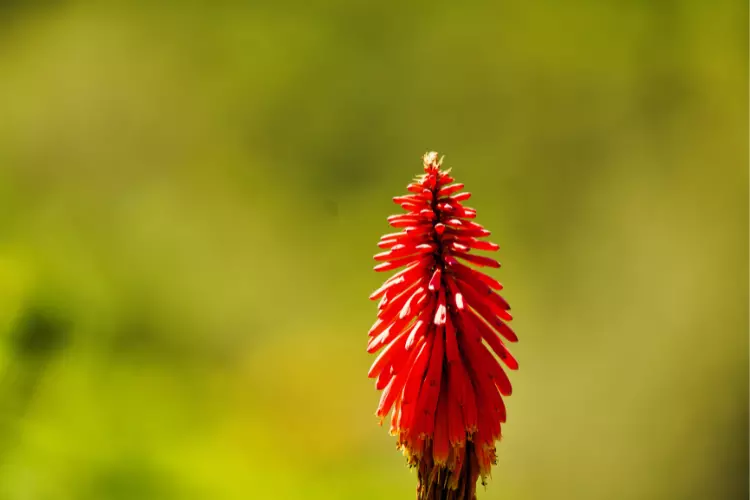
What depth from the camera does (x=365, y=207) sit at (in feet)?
20.4

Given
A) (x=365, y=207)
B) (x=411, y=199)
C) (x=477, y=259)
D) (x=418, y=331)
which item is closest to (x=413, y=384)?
(x=418, y=331)

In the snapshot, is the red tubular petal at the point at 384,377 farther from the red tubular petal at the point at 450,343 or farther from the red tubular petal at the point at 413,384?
the red tubular petal at the point at 450,343

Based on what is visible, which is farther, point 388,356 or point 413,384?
point 388,356

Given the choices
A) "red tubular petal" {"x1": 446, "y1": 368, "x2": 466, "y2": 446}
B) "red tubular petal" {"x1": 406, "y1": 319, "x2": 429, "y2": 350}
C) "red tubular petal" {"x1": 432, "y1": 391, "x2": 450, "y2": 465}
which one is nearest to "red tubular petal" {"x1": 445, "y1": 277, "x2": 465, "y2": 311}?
"red tubular petal" {"x1": 406, "y1": 319, "x2": 429, "y2": 350}

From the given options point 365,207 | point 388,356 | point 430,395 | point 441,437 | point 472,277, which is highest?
point 365,207

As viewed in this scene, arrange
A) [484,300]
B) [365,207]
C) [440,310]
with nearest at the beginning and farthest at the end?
[440,310]
[484,300]
[365,207]

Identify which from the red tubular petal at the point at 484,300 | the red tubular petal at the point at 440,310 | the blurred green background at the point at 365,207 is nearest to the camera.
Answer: the red tubular petal at the point at 440,310

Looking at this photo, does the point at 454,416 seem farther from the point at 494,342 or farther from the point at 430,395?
the point at 494,342

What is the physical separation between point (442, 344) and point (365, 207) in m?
3.85

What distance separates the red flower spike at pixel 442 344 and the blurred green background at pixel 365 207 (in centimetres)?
309

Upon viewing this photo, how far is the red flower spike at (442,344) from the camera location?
2420mm

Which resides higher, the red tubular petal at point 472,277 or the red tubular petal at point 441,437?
the red tubular petal at point 472,277

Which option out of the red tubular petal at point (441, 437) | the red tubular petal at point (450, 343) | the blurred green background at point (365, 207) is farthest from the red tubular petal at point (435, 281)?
the blurred green background at point (365, 207)

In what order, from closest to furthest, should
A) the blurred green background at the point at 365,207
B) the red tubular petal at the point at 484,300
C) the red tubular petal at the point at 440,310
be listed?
the red tubular petal at the point at 440,310, the red tubular petal at the point at 484,300, the blurred green background at the point at 365,207
